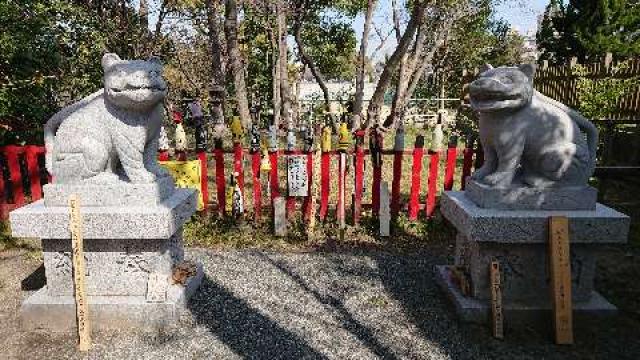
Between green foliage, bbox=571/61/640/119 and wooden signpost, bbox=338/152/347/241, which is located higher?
green foliage, bbox=571/61/640/119

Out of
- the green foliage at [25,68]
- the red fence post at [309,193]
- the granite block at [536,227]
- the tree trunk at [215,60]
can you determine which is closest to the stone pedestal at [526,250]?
the granite block at [536,227]

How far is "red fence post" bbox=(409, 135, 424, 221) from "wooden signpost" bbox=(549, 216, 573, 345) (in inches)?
104

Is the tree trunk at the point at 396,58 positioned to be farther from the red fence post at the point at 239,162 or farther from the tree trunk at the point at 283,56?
the red fence post at the point at 239,162

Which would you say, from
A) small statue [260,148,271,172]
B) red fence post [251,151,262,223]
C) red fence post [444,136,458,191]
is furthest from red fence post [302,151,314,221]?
red fence post [444,136,458,191]

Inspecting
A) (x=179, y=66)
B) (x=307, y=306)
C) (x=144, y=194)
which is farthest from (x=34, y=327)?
(x=179, y=66)

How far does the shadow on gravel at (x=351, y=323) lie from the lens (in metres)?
3.51

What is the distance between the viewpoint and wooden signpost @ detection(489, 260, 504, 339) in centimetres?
365

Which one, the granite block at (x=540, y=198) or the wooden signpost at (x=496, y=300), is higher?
the granite block at (x=540, y=198)

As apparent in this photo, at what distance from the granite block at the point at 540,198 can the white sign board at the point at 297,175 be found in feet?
9.83

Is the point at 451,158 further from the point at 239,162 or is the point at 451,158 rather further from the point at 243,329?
the point at 243,329

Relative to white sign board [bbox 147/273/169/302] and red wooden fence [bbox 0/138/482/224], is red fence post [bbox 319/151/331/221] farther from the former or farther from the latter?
white sign board [bbox 147/273/169/302]

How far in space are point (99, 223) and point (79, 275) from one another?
44cm

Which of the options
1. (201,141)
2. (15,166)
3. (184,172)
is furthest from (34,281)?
(201,141)

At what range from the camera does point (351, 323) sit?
3896mm
